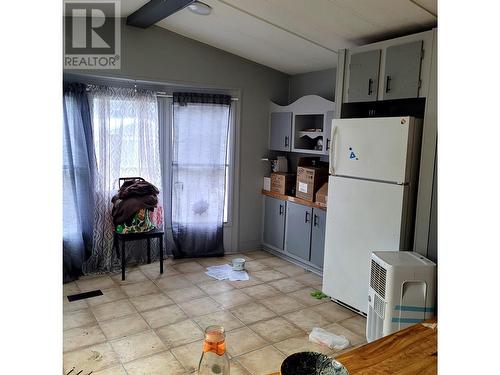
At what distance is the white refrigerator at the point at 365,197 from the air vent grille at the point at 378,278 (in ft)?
1.03

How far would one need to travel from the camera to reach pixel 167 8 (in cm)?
333

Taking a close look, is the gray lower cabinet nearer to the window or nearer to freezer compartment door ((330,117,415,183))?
the window

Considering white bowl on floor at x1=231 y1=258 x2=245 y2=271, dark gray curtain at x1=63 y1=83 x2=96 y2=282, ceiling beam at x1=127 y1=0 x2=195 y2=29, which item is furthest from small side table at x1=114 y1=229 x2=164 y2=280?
ceiling beam at x1=127 y1=0 x2=195 y2=29

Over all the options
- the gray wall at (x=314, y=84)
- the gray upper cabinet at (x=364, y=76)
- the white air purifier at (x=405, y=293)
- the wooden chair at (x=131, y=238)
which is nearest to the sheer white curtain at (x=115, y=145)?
the wooden chair at (x=131, y=238)

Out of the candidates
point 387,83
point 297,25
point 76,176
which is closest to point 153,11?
point 297,25

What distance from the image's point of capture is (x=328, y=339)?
2.91m

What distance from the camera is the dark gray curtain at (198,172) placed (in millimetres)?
4660

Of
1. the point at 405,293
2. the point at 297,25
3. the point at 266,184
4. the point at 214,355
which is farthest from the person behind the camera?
the point at 266,184

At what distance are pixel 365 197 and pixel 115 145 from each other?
277 cm

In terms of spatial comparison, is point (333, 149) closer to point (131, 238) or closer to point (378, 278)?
point (378, 278)

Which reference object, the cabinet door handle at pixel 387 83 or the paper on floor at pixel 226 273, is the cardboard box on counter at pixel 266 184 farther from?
the cabinet door handle at pixel 387 83
